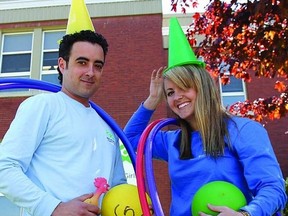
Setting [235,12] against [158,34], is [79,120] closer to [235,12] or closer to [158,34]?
[235,12]

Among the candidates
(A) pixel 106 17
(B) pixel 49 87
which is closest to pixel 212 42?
(B) pixel 49 87

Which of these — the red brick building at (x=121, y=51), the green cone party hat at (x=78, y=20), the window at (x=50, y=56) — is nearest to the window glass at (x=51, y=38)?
the window at (x=50, y=56)

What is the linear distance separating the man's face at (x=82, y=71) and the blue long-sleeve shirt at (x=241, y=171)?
74 cm

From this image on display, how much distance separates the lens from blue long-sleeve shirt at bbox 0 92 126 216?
7.27 feet

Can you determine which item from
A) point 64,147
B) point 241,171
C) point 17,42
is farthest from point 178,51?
point 17,42

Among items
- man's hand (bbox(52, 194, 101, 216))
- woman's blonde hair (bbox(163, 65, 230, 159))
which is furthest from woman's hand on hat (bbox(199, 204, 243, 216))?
man's hand (bbox(52, 194, 101, 216))

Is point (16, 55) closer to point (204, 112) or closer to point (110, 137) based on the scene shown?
point (110, 137)

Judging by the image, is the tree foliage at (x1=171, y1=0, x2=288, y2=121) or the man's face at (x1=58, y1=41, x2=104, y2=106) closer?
the man's face at (x1=58, y1=41, x2=104, y2=106)

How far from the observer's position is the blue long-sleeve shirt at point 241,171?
2.29 meters

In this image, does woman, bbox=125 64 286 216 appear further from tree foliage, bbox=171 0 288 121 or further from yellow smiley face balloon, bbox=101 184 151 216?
tree foliage, bbox=171 0 288 121

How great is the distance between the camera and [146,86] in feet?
32.7

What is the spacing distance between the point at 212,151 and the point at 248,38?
289 cm

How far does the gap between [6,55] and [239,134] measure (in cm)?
961

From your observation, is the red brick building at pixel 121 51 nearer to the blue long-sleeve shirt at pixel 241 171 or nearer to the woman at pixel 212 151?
the woman at pixel 212 151
